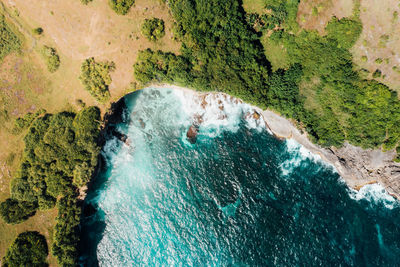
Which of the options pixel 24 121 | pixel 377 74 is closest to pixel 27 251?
pixel 24 121

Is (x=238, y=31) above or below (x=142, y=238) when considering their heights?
above

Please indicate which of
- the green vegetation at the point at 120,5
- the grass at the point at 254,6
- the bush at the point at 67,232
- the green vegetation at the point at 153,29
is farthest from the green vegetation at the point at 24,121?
the grass at the point at 254,6

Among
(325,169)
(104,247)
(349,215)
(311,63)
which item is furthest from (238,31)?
(104,247)

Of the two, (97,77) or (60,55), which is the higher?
(60,55)

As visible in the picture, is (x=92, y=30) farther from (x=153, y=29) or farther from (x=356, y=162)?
(x=356, y=162)

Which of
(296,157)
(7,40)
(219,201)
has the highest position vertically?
(7,40)

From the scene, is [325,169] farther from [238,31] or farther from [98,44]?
[98,44]
